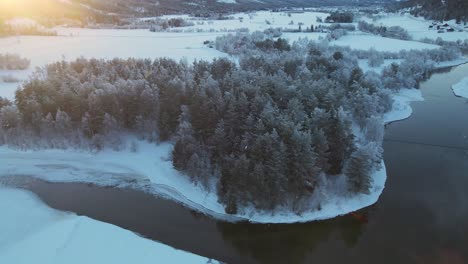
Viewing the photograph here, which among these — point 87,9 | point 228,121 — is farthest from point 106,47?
point 87,9

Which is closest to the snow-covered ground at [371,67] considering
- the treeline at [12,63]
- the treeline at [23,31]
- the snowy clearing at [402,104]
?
the snowy clearing at [402,104]

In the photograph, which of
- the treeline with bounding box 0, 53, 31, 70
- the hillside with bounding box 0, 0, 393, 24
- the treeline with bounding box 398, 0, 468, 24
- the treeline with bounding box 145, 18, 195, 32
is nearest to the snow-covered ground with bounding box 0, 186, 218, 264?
the treeline with bounding box 0, 53, 31, 70

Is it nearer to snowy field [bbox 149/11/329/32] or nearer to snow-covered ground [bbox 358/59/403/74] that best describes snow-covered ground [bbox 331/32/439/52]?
→ snow-covered ground [bbox 358/59/403/74]

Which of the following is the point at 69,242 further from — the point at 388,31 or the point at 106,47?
the point at 388,31

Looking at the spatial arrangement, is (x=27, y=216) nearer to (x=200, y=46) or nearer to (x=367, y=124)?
(x=367, y=124)

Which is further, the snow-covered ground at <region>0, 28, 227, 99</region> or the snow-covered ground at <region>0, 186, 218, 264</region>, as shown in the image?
the snow-covered ground at <region>0, 28, 227, 99</region>

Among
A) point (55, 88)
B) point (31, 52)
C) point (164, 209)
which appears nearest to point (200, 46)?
point (31, 52)
